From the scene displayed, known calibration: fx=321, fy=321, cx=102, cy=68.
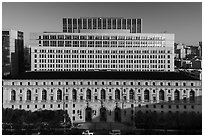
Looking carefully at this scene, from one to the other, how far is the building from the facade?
2552cm

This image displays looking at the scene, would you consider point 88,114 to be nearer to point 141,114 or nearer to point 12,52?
point 141,114

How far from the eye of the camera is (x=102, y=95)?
50.3m

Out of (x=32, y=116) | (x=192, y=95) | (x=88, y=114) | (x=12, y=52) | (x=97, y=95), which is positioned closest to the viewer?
(x=32, y=116)

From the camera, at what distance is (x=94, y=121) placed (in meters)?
48.9

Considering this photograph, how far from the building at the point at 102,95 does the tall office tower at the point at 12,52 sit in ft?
70.5

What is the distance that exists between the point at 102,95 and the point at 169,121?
11.8 m

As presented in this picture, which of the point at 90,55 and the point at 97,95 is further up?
the point at 90,55

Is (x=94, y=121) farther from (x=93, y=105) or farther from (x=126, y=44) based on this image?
(x=126, y=44)

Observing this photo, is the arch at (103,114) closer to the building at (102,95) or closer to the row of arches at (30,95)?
the building at (102,95)

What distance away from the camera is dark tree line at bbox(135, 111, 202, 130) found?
41.4 m

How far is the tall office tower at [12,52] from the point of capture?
243 feet

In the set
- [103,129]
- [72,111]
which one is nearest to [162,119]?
[103,129]

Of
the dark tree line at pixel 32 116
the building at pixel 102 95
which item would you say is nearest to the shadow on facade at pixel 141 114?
the building at pixel 102 95

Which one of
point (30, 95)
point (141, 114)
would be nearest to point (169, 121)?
point (141, 114)
